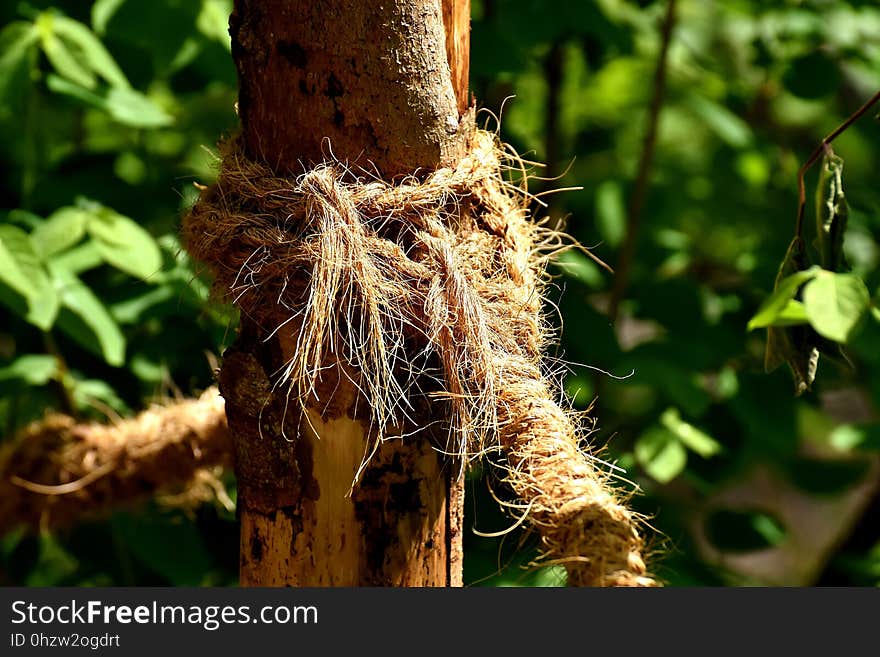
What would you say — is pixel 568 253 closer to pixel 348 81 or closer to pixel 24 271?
pixel 24 271

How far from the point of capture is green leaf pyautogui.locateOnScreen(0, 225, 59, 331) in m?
1.29

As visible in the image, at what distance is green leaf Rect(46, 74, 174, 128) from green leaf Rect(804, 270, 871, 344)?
1.02 meters

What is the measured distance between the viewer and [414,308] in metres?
0.89

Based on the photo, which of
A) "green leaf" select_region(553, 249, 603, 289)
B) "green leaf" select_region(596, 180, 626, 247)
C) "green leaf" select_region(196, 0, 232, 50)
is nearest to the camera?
"green leaf" select_region(196, 0, 232, 50)

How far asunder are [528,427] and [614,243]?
1088 mm

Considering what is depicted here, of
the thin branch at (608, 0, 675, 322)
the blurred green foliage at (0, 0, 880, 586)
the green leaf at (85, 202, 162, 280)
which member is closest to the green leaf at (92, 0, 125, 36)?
the blurred green foliage at (0, 0, 880, 586)

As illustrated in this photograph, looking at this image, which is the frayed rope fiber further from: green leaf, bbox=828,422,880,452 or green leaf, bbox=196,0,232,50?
green leaf, bbox=828,422,880,452

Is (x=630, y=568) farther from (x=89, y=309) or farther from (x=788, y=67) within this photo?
(x=788, y=67)

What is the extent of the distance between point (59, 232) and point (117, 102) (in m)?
0.23

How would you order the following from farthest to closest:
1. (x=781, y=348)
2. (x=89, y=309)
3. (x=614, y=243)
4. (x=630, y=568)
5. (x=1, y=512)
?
(x=614, y=243), (x=1, y=512), (x=89, y=309), (x=781, y=348), (x=630, y=568)

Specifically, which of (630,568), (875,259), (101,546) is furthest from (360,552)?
(875,259)

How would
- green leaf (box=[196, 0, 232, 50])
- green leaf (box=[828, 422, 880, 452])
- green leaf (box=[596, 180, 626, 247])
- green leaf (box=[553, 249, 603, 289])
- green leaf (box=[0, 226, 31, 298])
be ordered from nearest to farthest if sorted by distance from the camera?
green leaf (box=[0, 226, 31, 298]) → green leaf (box=[196, 0, 232, 50]) → green leaf (box=[828, 422, 880, 452]) → green leaf (box=[553, 249, 603, 289]) → green leaf (box=[596, 180, 626, 247])

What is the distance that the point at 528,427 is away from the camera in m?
0.96

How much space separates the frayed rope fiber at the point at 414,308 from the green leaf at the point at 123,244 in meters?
0.55
